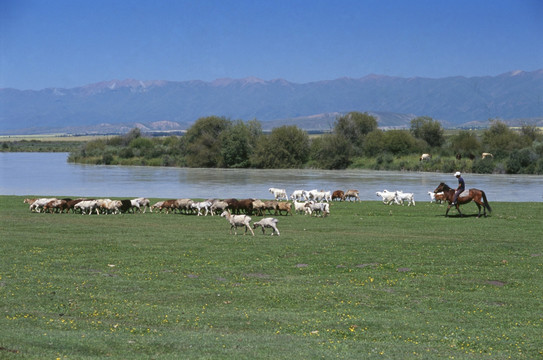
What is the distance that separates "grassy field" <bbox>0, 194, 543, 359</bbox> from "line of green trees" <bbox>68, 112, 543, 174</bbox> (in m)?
54.7

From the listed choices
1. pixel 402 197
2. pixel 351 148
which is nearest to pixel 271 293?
pixel 402 197

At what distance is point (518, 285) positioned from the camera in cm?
1497

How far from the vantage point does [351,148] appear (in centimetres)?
8906

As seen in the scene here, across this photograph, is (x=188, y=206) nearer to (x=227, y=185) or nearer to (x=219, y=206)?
(x=219, y=206)

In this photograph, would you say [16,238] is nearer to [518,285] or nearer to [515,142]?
[518,285]

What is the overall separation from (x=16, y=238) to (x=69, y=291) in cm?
860

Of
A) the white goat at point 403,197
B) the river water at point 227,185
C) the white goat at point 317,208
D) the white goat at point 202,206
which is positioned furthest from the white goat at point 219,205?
the river water at point 227,185

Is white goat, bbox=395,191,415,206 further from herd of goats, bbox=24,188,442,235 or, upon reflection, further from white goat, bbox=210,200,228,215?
white goat, bbox=210,200,228,215

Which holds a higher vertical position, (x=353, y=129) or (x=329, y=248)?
(x=353, y=129)

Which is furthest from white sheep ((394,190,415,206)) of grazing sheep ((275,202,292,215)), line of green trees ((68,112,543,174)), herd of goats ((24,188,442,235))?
line of green trees ((68,112,543,174))

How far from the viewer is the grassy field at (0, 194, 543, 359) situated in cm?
1009

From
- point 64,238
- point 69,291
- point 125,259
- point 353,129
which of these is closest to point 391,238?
point 125,259

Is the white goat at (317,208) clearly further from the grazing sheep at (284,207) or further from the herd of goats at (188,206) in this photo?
the grazing sheep at (284,207)

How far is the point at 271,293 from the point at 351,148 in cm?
7602
